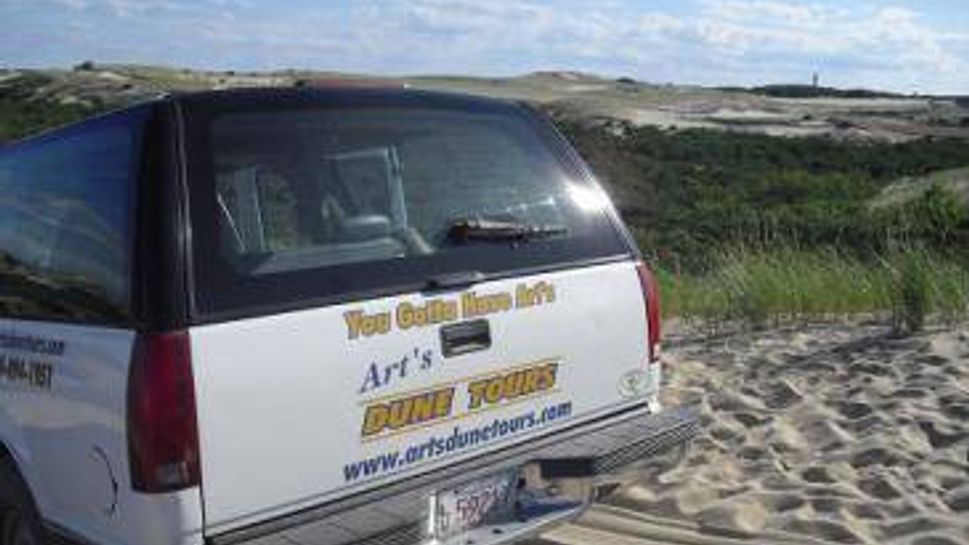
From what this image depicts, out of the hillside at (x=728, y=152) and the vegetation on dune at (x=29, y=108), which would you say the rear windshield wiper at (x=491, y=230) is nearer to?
the hillside at (x=728, y=152)

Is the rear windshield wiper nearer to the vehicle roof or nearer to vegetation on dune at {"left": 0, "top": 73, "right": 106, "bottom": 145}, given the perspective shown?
the vehicle roof

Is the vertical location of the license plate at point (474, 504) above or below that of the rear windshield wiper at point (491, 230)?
below

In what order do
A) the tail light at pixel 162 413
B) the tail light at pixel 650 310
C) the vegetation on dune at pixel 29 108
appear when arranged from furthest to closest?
the vegetation on dune at pixel 29 108 → the tail light at pixel 650 310 → the tail light at pixel 162 413

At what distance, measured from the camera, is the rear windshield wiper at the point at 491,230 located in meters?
4.36

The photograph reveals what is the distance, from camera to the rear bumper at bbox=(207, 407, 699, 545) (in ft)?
12.4

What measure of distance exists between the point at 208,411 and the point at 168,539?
0.34m

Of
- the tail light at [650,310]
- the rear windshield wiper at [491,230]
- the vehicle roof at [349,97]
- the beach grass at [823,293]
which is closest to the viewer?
the vehicle roof at [349,97]

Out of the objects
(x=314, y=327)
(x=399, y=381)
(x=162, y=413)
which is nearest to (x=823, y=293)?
(x=399, y=381)

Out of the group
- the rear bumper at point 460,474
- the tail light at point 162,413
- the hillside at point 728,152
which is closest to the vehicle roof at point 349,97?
the hillside at point 728,152

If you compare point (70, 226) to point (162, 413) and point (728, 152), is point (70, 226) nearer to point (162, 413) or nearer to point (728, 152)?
point (162, 413)

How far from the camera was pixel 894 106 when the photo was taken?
101 metres

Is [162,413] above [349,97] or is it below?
below

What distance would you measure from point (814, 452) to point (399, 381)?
2.99 metres

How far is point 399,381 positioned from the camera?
4008 mm
